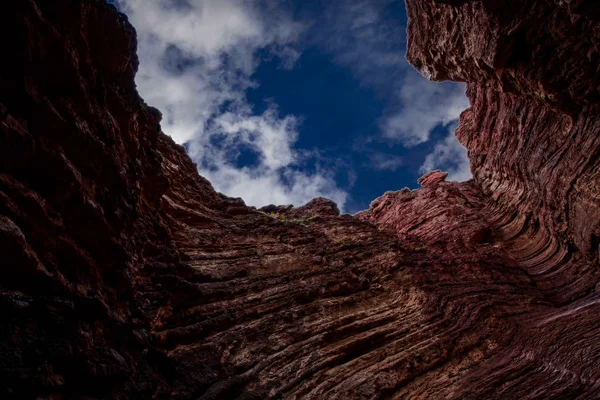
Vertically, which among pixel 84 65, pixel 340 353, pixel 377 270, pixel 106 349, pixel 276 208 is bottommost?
pixel 340 353

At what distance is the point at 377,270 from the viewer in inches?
634

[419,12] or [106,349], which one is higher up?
[419,12]

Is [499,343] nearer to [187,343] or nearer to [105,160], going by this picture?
[187,343]

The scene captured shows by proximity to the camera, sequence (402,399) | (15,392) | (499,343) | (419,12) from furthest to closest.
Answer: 1. (419,12)
2. (499,343)
3. (402,399)
4. (15,392)

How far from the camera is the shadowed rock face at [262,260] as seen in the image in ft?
23.0

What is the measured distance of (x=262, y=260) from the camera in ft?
50.5

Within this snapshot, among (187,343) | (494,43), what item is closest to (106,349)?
(187,343)

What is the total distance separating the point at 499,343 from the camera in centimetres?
1211

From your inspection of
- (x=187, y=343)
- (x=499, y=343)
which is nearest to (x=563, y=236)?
(x=499, y=343)

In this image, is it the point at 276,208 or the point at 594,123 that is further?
the point at 276,208

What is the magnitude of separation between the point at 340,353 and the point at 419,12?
55.5 ft

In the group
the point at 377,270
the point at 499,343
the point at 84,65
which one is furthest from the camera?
the point at 377,270

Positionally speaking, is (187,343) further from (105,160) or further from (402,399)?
(402,399)

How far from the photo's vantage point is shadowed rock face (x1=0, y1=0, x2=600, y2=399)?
23.0 ft
